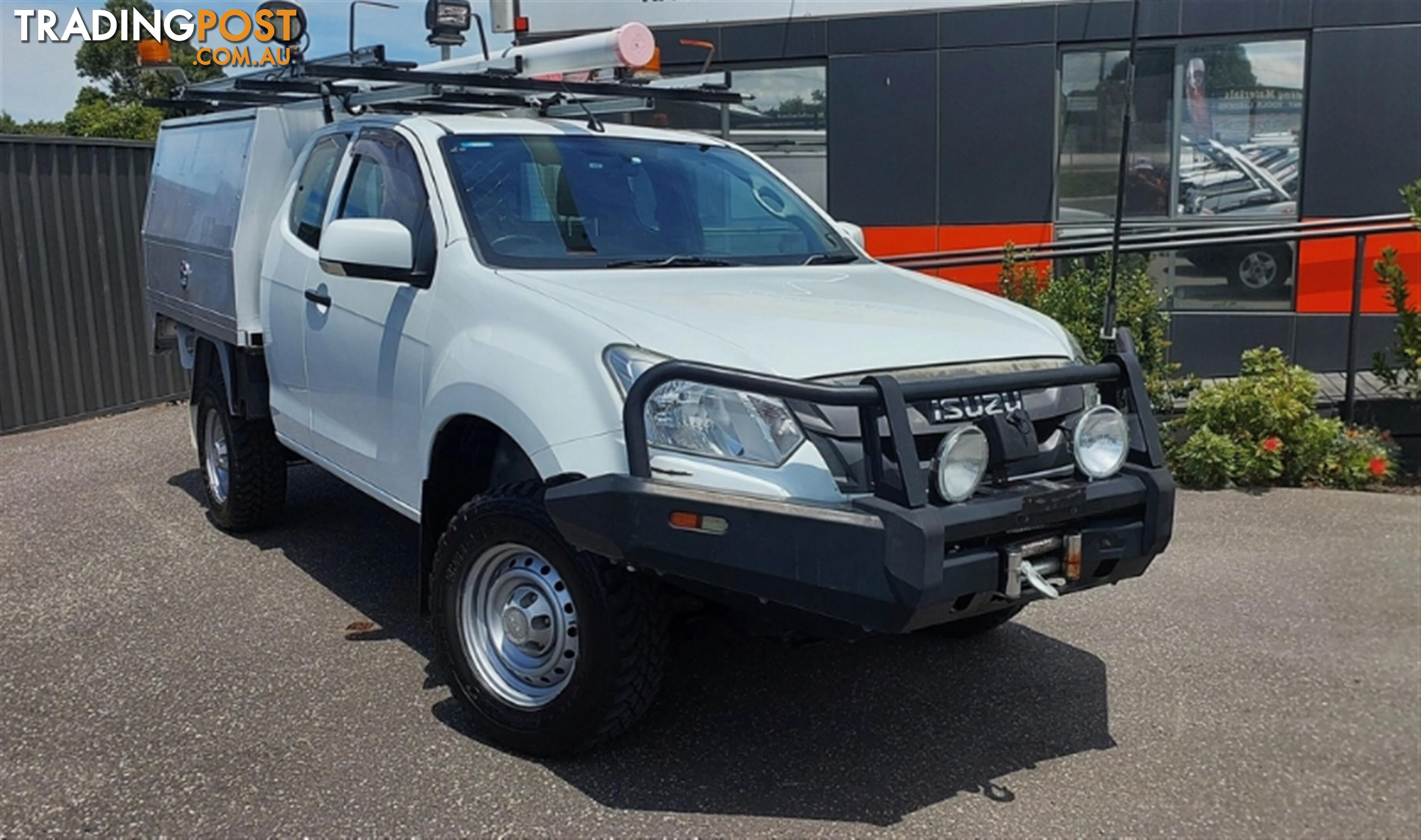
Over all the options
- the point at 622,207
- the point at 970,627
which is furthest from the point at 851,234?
the point at 970,627

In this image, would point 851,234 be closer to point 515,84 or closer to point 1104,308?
point 515,84

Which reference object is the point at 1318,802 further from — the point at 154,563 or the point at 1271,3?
the point at 1271,3

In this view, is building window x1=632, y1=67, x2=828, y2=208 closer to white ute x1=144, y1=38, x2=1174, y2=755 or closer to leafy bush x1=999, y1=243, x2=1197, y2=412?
leafy bush x1=999, y1=243, x2=1197, y2=412

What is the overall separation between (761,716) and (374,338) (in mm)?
2026

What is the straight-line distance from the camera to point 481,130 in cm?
495

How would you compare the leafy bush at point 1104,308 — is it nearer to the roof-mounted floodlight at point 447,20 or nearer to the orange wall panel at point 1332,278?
the orange wall panel at point 1332,278

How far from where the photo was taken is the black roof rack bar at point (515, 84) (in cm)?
496

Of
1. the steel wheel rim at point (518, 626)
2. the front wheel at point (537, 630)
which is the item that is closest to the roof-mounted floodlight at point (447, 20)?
the front wheel at point (537, 630)

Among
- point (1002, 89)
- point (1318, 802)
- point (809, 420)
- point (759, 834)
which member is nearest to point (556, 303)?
point (809, 420)

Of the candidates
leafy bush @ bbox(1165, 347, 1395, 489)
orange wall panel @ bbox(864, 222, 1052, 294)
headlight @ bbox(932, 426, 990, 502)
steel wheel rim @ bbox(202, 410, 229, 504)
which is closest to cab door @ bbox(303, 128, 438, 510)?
steel wheel rim @ bbox(202, 410, 229, 504)

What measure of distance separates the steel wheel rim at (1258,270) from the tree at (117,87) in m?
8.59

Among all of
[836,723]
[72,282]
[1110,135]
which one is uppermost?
[1110,135]

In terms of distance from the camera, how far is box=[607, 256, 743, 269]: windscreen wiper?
451 centimetres

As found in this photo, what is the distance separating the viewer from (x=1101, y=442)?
12.4 feet
